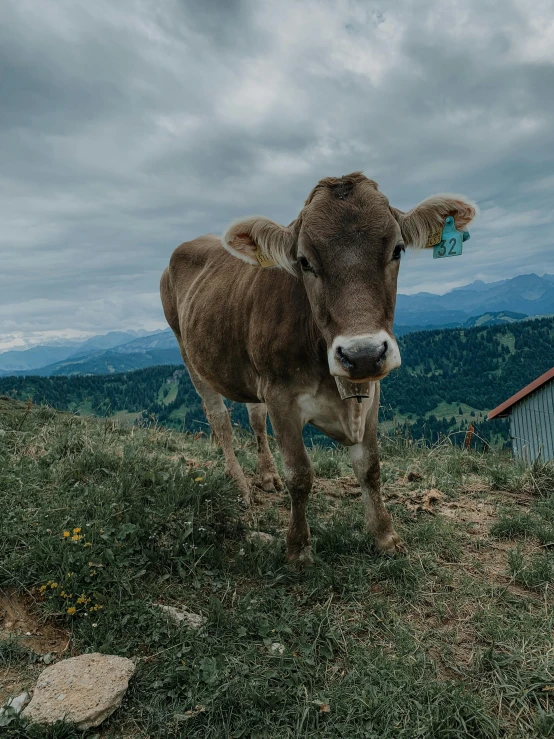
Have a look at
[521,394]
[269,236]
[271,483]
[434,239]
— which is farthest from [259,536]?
[521,394]

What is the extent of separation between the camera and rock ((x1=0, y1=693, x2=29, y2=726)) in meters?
2.62

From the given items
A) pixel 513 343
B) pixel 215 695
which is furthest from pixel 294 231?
pixel 513 343

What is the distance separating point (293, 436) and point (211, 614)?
1.48 metres

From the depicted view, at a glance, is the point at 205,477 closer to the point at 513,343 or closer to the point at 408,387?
the point at 408,387

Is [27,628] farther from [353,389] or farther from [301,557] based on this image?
[353,389]

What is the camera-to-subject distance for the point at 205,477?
5008mm

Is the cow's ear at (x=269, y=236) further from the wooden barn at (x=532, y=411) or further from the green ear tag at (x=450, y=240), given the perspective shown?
the wooden barn at (x=532, y=411)

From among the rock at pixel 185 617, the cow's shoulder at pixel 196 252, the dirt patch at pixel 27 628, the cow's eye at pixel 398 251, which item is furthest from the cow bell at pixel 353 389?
the cow's shoulder at pixel 196 252

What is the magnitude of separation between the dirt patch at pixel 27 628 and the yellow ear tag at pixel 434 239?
13.0 ft

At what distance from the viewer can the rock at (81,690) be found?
2.67m

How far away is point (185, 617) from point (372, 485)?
6.45ft

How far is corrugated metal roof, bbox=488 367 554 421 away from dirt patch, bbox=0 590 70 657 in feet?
89.9

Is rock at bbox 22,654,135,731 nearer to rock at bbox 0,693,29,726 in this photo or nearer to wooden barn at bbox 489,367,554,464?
rock at bbox 0,693,29,726

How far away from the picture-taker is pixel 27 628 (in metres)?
3.37
